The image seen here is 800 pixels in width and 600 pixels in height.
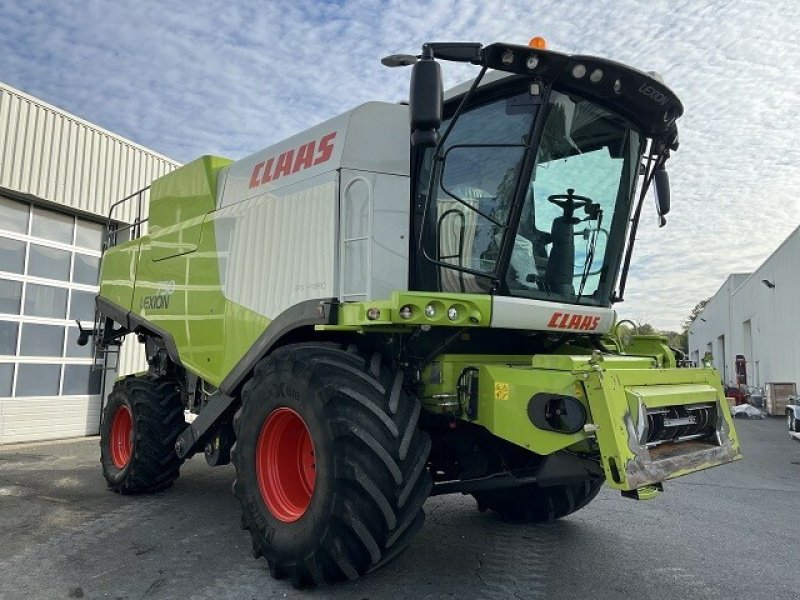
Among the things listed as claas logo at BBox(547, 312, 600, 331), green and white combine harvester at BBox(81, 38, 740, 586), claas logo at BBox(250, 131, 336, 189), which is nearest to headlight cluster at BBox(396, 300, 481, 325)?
green and white combine harvester at BBox(81, 38, 740, 586)

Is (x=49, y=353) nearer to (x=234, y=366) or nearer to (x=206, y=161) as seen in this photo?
(x=206, y=161)

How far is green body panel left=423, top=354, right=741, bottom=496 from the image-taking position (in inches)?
126

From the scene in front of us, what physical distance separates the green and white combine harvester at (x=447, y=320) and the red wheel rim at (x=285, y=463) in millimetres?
14

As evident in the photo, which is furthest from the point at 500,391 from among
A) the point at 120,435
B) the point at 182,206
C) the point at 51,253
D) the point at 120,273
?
Result: the point at 51,253

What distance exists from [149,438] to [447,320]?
12.7 feet

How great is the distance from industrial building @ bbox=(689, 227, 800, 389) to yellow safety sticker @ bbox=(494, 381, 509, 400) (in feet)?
66.1

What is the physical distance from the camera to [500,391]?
3672mm

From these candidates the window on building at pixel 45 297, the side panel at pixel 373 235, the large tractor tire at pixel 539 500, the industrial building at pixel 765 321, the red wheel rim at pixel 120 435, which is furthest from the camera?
the industrial building at pixel 765 321

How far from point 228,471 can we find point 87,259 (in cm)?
577

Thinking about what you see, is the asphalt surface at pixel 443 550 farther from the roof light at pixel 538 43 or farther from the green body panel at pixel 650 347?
the roof light at pixel 538 43

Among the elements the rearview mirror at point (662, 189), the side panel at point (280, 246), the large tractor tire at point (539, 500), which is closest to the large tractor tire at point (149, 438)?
the side panel at point (280, 246)

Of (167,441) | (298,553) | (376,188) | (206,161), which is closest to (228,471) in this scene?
(167,441)

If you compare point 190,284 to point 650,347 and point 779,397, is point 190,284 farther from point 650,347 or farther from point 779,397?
point 779,397

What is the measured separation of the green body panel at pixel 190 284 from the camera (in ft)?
17.1
